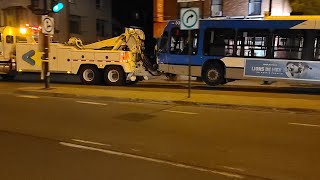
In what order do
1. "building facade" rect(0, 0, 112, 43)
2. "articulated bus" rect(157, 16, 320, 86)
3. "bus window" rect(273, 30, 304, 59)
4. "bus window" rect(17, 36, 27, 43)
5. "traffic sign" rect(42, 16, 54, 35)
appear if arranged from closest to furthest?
"traffic sign" rect(42, 16, 54, 35) → "articulated bus" rect(157, 16, 320, 86) → "bus window" rect(273, 30, 304, 59) → "bus window" rect(17, 36, 27, 43) → "building facade" rect(0, 0, 112, 43)

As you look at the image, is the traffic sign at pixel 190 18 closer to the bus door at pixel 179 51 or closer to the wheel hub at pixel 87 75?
the bus door at pixel 179 51

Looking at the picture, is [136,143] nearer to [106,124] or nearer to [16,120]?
[106,124]

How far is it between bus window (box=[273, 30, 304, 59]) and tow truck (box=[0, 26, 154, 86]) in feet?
21.3

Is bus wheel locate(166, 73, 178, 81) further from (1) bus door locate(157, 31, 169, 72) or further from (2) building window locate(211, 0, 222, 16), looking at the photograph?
(2) building window locate(211, 0, 222, 16)

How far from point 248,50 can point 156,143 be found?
12361 millimetres

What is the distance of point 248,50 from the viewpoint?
19938mm

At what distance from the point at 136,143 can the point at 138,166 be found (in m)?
1.64

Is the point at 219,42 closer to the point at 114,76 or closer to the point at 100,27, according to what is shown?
the point at 114,76

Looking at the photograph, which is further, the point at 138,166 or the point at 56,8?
the point at 56,8

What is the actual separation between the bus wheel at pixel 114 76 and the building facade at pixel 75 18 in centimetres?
1099

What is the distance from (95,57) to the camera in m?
21.8

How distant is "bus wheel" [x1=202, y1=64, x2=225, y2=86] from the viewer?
67.0ft

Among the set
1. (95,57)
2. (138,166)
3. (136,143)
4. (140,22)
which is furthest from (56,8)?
(140,22)

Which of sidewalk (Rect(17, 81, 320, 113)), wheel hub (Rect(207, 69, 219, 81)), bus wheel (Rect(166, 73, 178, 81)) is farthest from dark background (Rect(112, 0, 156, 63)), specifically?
sidewalk (Rect(17, 81, 320, 113))
